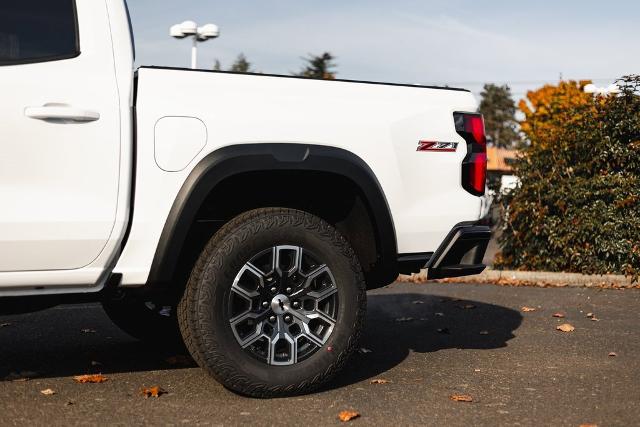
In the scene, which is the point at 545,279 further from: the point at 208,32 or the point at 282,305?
the point at 208,32

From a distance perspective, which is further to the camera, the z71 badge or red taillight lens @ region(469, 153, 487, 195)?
red taillight lens @ region(469, 153, 487, 195)

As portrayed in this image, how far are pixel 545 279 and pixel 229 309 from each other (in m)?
6.20

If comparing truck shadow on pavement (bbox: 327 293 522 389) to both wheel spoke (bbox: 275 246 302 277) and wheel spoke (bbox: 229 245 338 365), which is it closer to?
wheel spoke (bbox: 229 245 338 365)

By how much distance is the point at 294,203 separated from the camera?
16.3 ft

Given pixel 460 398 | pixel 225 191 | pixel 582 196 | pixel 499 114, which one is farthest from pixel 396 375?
pixel 499 114

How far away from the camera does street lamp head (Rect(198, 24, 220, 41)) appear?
17.7 meters

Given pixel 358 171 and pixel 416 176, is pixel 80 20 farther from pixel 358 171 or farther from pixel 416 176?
pixel 416 176

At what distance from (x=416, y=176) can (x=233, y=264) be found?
1.16m

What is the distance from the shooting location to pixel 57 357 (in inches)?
221

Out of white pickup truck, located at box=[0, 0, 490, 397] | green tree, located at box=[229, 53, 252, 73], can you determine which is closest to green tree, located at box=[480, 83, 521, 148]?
A: green tree, located at box=[229, 53, 252, 73]

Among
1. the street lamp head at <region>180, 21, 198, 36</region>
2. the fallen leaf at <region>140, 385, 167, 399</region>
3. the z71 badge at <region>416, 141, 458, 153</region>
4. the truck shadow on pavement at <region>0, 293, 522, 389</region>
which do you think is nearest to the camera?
the fallen leaf at <region>140, 385, 167, 399</region>

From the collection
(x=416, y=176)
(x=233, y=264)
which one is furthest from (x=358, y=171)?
(x=233, y=264)

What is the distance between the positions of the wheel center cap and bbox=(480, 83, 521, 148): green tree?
80394 millimetres

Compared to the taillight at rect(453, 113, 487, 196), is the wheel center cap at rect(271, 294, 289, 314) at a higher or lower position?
lower
